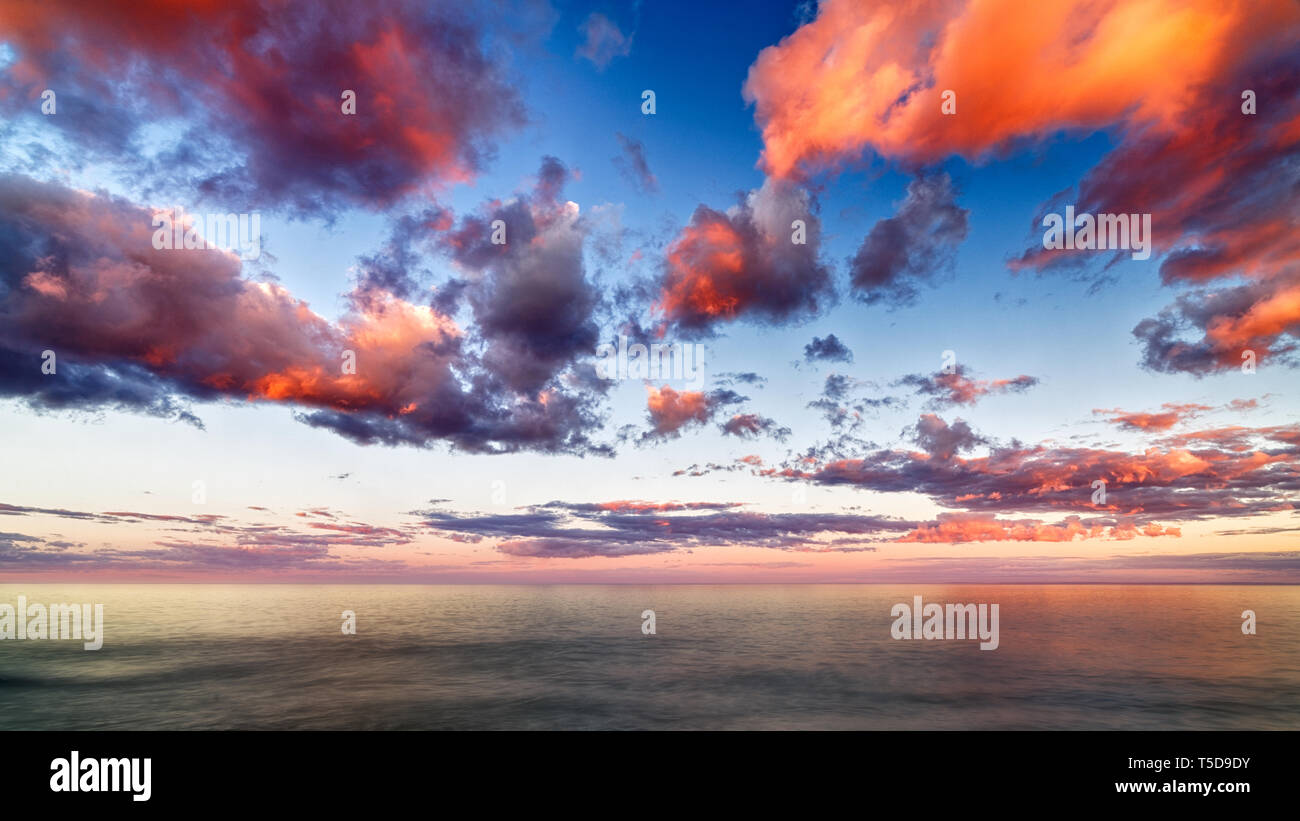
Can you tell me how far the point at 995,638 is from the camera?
178 feet

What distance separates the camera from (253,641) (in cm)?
5325
